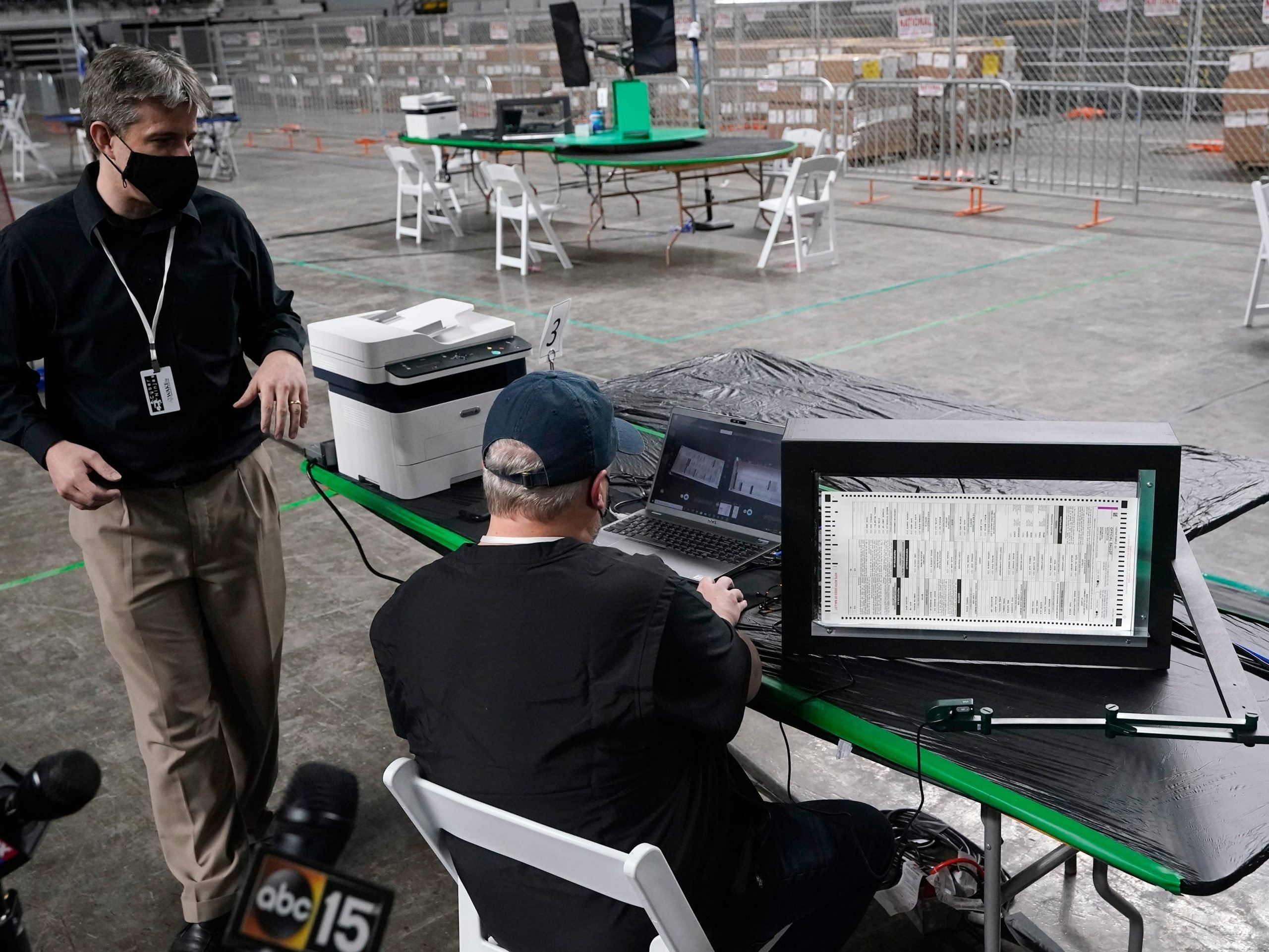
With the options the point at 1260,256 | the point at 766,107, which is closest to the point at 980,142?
the point at 766,107

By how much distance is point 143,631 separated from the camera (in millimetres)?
2496

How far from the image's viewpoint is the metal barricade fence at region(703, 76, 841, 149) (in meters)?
13.1

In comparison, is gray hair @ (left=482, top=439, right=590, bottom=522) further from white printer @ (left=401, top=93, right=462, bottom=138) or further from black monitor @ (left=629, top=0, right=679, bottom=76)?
Result: white printer @ (left=401, top=93, right=462, bottom=138)

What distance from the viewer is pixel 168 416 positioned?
2.43m

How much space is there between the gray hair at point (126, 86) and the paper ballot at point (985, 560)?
1.43 meters

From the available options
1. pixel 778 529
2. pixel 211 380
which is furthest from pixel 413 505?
pixel 778 529

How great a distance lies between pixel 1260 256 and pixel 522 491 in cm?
576

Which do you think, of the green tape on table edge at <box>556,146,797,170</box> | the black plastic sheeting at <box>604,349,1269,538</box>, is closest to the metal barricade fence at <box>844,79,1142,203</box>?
the green tape on table edge at <box>556,146,797,170</box>

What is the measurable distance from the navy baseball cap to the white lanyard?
0.87 meters

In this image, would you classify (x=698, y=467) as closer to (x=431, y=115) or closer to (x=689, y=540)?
(x=689, y=540)

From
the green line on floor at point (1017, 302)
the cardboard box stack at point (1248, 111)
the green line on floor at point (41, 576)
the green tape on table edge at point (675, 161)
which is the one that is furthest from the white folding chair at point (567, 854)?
the cardboard box stack at point (1248, 111)

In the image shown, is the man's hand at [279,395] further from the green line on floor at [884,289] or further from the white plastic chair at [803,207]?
the white plastic chair at [803,207]

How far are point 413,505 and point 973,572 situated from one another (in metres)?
1.43

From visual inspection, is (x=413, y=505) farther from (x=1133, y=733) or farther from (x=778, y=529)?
(x=1133, y=733)
